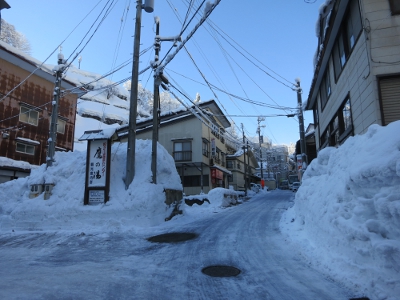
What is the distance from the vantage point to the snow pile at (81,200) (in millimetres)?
10078

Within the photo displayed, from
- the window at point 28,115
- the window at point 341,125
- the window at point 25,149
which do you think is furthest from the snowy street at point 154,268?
the window at point 28,115

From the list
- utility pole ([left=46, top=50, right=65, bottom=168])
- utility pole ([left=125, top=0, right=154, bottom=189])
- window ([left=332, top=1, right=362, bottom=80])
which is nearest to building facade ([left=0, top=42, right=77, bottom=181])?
utility pole ([left=46, top=50, right=65, bottom=168])

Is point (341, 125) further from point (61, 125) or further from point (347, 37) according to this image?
point (61, 125)

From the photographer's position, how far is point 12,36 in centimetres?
6794

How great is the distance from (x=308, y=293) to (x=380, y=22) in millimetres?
8070

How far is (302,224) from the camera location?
789 cm

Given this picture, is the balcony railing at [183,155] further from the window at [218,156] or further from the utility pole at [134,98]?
the utility pole at [134,98]

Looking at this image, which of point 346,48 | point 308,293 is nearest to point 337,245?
point 308,293

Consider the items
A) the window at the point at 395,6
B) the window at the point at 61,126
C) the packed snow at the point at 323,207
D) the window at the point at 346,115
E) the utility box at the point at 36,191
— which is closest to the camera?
the packed snow at the point at 323,207

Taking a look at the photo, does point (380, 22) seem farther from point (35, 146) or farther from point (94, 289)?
point (35, 146)

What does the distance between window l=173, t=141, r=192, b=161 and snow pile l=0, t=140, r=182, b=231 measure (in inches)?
604

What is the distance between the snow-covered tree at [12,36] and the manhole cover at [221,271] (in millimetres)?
79300

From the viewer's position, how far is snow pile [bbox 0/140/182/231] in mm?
10078

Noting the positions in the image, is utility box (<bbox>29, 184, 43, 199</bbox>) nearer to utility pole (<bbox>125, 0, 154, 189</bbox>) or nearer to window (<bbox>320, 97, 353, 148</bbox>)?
utility pole (<bbox>125, 0, 154, 189</bbox>)
